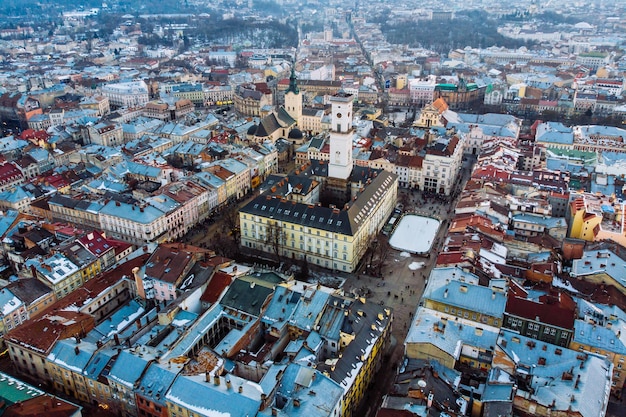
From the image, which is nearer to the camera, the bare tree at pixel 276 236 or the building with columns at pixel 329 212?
the building with columns at pixel 329 212

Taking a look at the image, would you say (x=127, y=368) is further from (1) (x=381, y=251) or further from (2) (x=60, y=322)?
(1) (x=381, y=251)

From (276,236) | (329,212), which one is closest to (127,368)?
(276,236)

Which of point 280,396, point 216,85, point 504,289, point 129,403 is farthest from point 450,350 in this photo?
point 216,85

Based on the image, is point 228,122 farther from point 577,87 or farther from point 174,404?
point 577,87

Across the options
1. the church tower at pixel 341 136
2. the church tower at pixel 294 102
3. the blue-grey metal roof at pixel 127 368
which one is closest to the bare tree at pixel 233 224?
the church tower at pixel 341 136

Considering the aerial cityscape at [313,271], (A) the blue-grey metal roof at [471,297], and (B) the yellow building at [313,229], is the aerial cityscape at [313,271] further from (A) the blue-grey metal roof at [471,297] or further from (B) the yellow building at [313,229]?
(B) the yellow building at [313,229]

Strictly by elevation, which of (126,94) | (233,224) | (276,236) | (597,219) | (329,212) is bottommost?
(233,224)
